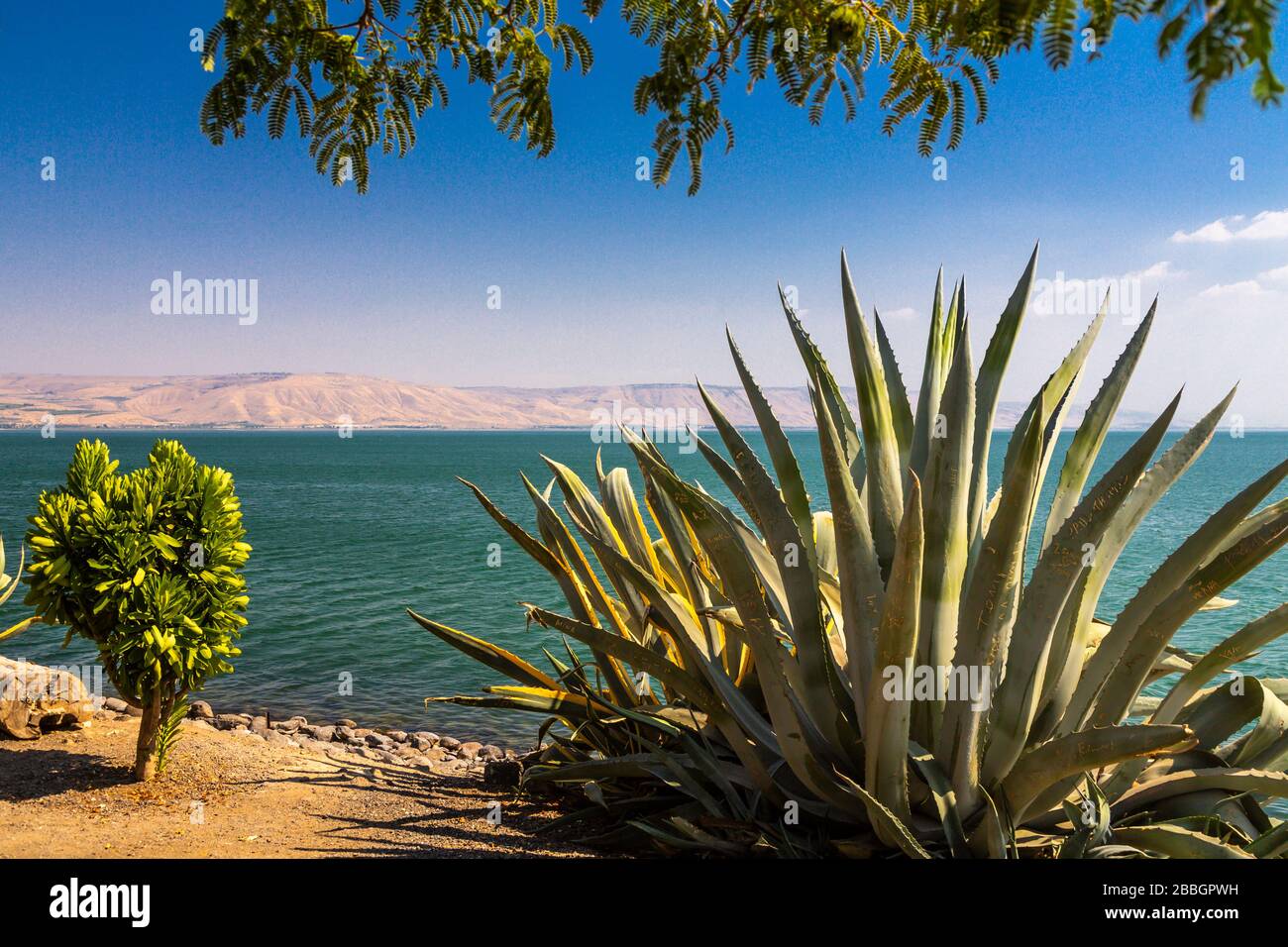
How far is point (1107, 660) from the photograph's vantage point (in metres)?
Result: 3.44

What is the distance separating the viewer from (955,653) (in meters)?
3.34

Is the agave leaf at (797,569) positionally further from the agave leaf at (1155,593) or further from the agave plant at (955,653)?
the agave leaf at (1155,593)

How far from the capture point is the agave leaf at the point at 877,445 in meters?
3.85

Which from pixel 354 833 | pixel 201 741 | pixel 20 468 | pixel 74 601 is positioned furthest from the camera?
pixel 20 468

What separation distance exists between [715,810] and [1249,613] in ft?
58.7

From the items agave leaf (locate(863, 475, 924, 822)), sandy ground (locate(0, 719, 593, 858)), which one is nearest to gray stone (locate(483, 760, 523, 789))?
sandy ground (locate(0, 719, 593, 858))

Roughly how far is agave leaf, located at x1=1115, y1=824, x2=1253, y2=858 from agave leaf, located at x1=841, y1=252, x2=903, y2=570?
4.26ft

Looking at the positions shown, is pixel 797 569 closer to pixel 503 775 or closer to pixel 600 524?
pixel 600 524

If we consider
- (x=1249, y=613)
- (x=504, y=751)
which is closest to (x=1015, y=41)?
(x=504, y=751)

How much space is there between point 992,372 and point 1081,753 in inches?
59.9

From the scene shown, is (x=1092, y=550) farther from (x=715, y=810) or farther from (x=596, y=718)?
(x=596, y=718)

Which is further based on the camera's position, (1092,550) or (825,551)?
(825,551)

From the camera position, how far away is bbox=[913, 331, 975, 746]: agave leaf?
3.40 meters

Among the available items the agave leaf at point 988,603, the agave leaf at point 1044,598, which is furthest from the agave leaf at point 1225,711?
the agave leaf at point 988,603
